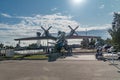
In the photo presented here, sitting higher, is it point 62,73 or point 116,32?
point 116,32

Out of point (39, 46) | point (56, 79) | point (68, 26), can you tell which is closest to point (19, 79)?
point (56, 79)

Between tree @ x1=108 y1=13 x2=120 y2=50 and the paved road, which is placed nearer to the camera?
the paved road

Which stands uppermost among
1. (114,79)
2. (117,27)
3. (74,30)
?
(74,30)

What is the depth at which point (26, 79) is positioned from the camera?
44.2ft

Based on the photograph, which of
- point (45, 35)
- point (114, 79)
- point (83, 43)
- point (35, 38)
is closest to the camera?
point (114, 79)

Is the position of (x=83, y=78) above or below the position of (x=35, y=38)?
below

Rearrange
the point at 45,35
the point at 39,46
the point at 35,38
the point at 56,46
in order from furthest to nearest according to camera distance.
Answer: the point at 39,46
the point at 35,38
the point at 45,35
the point at 56,46

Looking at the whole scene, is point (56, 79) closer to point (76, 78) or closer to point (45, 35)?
point (76, 78)

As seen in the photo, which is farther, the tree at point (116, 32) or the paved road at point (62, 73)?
the tree at point (116, 32)

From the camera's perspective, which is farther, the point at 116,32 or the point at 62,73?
the point at 116,32

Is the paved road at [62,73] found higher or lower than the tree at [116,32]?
lower

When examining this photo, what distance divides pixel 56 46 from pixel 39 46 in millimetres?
44947

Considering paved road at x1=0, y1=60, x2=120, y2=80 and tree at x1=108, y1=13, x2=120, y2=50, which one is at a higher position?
tree at x1=108, y1=13, x2=120, y2=50

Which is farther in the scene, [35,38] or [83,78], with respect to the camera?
[35,38]
